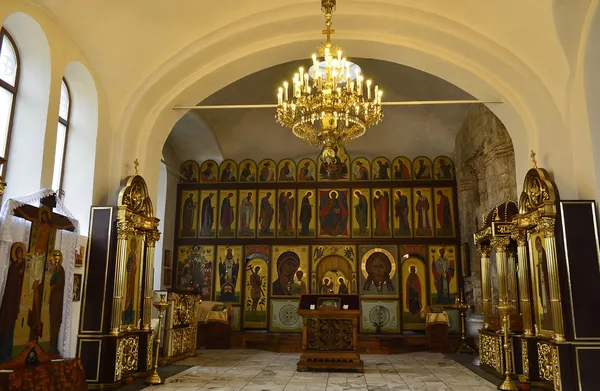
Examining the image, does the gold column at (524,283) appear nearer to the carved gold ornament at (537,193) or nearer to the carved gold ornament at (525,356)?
the carved gold ornament at (525,356)

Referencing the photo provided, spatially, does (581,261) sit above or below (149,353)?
above

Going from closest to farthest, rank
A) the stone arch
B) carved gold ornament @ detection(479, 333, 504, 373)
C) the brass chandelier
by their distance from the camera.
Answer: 1. the brass chandelier
2. the stone arch
3. carved gold ornament @ detection(479, 333, 504, 373)

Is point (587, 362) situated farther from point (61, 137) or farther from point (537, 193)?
point (61, 137)

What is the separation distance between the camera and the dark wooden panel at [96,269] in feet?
22.1

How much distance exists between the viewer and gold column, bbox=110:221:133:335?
22.2 ft

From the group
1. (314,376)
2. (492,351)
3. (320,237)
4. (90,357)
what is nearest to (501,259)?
(492,351)

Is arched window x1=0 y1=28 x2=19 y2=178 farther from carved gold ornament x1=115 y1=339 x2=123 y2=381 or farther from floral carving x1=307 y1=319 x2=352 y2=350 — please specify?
floral carving x1=307 y1=319 x2=352 y2=350

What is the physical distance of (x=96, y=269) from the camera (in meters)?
6.92

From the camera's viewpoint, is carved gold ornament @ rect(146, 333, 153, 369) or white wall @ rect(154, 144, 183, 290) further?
white wall @ rect(154, 144, 183, 290)

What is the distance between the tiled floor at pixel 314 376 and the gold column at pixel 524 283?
1.01 m

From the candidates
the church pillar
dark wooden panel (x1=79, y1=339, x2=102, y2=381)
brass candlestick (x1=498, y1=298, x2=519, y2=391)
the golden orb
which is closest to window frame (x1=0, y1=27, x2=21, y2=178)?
dark wooden panel (x1=79, y1=339, x2=102, y2=381)

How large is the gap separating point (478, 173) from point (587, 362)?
692 centimetres

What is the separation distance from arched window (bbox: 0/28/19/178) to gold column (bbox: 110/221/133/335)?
5.45ft

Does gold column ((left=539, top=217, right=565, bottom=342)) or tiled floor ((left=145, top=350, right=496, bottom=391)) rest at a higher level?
gold column ((left=539, top=217, right=565, bottom=342))
